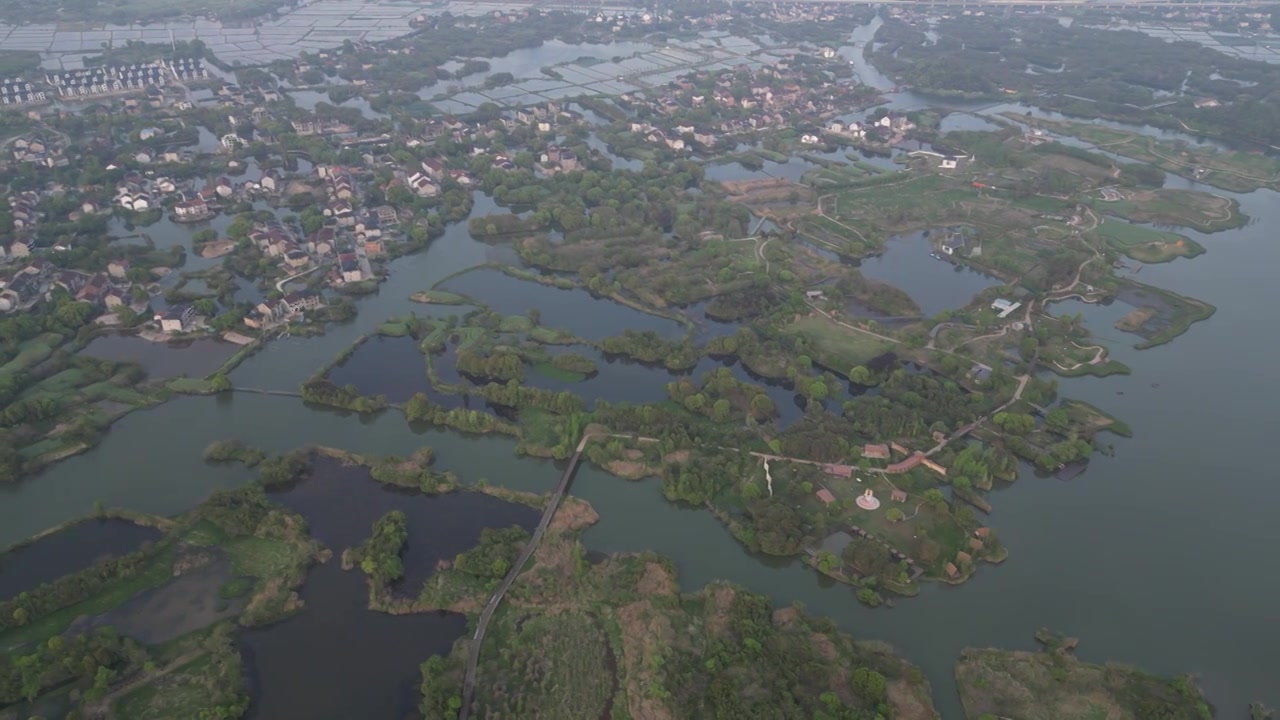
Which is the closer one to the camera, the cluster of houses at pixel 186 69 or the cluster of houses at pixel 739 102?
the cluster of houses at pixel 739 102

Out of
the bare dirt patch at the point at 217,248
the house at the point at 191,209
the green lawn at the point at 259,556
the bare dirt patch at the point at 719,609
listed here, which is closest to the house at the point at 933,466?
the bare dirt patch at the point at 719,609

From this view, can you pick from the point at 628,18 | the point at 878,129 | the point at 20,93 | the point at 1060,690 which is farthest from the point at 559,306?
the point at 628,18

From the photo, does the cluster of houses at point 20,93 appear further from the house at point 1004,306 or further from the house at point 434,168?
the house at point 1004,306

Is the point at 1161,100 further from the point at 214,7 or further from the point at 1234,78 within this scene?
the point at 214,7

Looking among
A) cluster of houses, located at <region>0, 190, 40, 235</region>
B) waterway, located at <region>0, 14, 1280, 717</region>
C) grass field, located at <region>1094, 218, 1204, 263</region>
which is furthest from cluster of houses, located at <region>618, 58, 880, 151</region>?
cluster of houses, located at <region>0, 190, 40, 235</region>

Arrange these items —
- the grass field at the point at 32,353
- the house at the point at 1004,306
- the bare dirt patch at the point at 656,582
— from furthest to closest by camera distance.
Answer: the house at the point at 1004,306 → the grass field at the point at 32,353 → the bare dirt patch at the point at 656,582

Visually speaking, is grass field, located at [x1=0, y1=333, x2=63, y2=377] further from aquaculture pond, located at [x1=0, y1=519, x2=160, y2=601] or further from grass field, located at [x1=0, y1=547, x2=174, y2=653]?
grass field, located at [x1=0, y1=547, x2=174, y2=653]

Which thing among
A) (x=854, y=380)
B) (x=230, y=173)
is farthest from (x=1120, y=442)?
(x=230, y=173)
